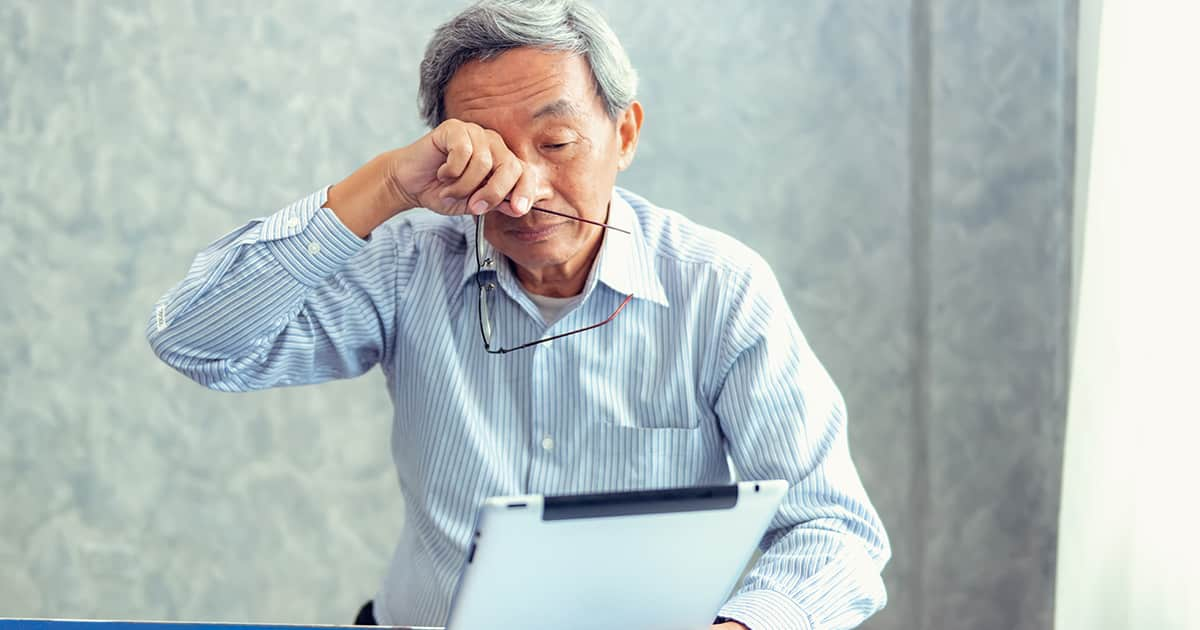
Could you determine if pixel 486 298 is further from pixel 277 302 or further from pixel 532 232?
pixel 277 302

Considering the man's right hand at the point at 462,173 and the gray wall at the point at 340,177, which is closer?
the man's right hand at the point at 462,173

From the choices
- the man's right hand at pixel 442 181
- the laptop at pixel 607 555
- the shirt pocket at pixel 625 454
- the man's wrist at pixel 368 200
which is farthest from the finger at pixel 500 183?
the laptop at pixel 607 555

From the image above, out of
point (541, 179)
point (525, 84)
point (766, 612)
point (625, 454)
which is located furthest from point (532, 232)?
point (766, 612)

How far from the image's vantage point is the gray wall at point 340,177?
2297 millimetres

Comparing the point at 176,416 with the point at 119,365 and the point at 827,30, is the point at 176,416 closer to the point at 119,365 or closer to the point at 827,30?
the point at 119,365

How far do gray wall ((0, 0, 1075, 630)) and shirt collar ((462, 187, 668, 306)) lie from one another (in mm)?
813

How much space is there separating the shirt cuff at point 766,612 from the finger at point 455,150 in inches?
23.0

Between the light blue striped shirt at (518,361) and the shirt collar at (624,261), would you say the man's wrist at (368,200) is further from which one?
the shirt collar at (624,261)

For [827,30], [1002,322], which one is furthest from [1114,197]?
[827,30]

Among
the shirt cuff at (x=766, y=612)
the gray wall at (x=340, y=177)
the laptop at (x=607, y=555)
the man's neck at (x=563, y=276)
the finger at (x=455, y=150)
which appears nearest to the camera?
the laptop at (x=607, y=555)

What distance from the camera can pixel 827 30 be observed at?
242 cm

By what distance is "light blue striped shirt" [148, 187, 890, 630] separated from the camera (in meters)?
1.48

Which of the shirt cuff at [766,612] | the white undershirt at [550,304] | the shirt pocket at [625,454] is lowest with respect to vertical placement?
the shirt cuff at [766,612]

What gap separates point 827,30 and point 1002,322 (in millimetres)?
687
